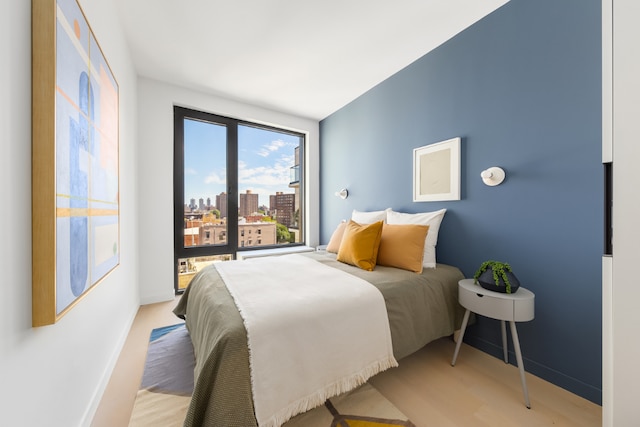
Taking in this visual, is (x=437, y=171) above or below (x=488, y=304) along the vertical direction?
above

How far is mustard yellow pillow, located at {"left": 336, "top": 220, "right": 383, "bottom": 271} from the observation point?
2.02 metres

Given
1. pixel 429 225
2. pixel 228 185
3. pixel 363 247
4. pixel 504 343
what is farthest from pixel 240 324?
pixel 228 185

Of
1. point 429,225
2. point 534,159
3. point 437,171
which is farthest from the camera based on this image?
point 437,171

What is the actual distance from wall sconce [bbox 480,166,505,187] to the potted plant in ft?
2.17

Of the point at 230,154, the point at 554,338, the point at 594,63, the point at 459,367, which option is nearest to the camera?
the point at 594,63

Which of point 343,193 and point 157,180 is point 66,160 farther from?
point 343,193

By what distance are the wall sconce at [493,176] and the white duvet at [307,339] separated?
4.20ft

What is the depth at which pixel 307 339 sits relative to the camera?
1.17 metres

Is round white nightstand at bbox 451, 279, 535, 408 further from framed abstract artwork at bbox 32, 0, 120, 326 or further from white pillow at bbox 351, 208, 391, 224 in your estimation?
framed abstract artwork at bbox 32, 0, 120, 326

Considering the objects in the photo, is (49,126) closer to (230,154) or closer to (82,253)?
(82,253)

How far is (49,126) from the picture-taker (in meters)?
0.83


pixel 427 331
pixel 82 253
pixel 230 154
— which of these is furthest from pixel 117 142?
pixel 427 331

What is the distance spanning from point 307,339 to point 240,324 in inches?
13.1

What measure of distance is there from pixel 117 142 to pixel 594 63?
3.23 m
